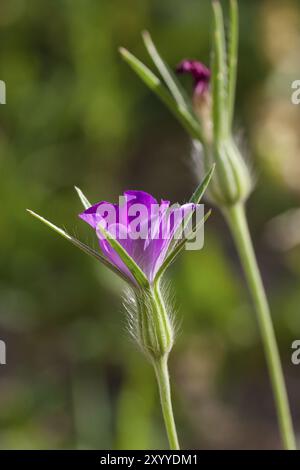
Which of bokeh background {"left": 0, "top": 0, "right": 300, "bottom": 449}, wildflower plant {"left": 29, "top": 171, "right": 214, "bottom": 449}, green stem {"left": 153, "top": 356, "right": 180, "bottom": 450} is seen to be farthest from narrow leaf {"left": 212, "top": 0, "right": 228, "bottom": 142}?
bokeh background {"left": 0, "top": 0, "right": 300, "bottom": 449}

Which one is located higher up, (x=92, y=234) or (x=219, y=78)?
(x=92, y=234)

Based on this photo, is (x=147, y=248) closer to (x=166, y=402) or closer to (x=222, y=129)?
(x=166, y=402)

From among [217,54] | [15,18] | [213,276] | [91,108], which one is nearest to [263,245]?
[213,276]

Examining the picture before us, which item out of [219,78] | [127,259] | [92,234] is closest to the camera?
[127,259]

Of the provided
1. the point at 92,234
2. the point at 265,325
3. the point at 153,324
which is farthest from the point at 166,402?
the point at 92,234

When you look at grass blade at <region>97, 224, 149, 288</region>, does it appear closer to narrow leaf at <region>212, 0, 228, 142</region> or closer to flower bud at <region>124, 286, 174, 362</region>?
flower bud at <region>124, 286, 174, 362</region>
